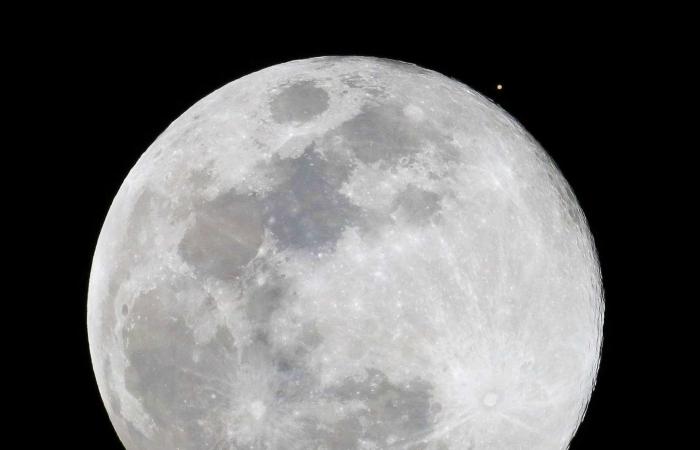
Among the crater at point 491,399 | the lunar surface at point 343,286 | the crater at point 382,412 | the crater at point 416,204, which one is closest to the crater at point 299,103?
the lunar surface at point 343,286

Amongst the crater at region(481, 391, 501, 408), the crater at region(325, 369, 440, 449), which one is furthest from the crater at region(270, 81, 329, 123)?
the crater at region(481, 391, 501, 408)

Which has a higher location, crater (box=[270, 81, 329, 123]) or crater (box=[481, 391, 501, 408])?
crater (box=[270, 81, 329, 123])

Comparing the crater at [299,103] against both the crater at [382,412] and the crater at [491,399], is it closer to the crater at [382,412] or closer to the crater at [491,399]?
the crater at [382,412]

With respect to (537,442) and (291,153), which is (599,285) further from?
(291,153)

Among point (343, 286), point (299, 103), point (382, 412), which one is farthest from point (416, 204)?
point (382, 412)

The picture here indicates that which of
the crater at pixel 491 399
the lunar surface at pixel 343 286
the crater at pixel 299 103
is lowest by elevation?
the crater at pixel 491 399

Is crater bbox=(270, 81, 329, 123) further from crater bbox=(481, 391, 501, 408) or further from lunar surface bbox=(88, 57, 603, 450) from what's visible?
crater bbox=(481, 391, 501, 408)
